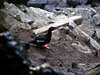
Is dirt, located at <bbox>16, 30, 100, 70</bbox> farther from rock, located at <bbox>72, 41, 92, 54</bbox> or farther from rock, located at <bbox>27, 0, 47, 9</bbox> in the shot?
rock, located at <bbox>27, 0, 47, 9</bbox>

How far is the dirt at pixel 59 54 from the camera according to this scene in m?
4.60

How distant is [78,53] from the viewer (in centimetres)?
525

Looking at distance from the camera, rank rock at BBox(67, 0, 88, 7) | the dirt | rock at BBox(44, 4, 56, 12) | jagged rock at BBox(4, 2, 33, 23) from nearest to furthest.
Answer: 1. the dirt
2. jagged rock at BBox(4, 2, 33, 23)
3. rock at BBox(44, 4, 56, 12)
4. rock at BBox(67, 0, 88, 7)

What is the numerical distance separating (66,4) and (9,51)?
1021 centimetres

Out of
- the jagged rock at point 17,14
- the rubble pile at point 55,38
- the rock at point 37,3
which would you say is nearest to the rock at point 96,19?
the rubble pile at point 55,38

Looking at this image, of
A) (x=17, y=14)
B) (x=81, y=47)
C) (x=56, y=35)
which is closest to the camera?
(x=81, y=47)

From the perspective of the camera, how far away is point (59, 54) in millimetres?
5027

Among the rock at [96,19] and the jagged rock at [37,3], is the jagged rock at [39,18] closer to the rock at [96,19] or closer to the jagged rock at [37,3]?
the rock at [96,19]

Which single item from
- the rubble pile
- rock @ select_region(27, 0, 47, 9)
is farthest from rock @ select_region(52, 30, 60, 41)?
rock @ select_region(27, 0, 47, 9)

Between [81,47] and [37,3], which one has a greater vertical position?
[81,47]

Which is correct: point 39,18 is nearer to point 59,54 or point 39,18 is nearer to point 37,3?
point 59,54

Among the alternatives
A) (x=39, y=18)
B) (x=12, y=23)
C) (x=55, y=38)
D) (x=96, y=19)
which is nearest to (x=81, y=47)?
(x=55, y=38)

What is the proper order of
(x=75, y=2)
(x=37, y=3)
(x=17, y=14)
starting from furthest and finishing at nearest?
(x=75, y=2)
(x=37, y=3)
(x=17, y=14)

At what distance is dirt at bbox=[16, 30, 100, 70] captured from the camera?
4598 mm
